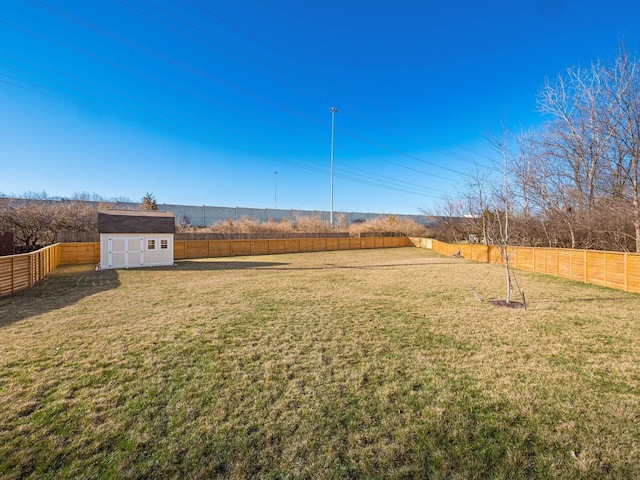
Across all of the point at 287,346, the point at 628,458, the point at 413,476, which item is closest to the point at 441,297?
the point at 287,346

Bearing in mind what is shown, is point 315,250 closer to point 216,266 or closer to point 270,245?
point 270,245

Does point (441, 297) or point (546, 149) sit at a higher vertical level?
point (546, 149)

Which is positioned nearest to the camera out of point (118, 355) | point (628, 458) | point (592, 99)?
point (628, 458)

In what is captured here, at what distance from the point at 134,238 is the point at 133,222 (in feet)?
3.43

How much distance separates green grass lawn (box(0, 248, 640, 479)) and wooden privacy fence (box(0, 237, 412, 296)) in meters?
3.49

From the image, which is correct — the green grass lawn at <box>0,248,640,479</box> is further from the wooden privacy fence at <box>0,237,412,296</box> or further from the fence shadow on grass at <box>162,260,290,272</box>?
the fence shadow on grass at <box>162,260,290,272</box>

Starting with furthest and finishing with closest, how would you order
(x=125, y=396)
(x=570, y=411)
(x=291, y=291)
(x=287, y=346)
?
(x=291, y=291) < (x=287, y=346) < (x=125, y=396) < (x=570, y=411)

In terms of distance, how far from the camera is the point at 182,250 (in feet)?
74.5

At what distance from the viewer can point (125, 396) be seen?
11.3ft

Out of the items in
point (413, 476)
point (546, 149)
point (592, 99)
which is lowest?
point (413, 476)

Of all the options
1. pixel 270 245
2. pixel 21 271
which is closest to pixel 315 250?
pixel 270 245

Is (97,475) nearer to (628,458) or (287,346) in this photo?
(287,346)

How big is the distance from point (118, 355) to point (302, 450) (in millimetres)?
3679

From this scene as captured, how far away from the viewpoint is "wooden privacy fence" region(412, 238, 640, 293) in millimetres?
9820
